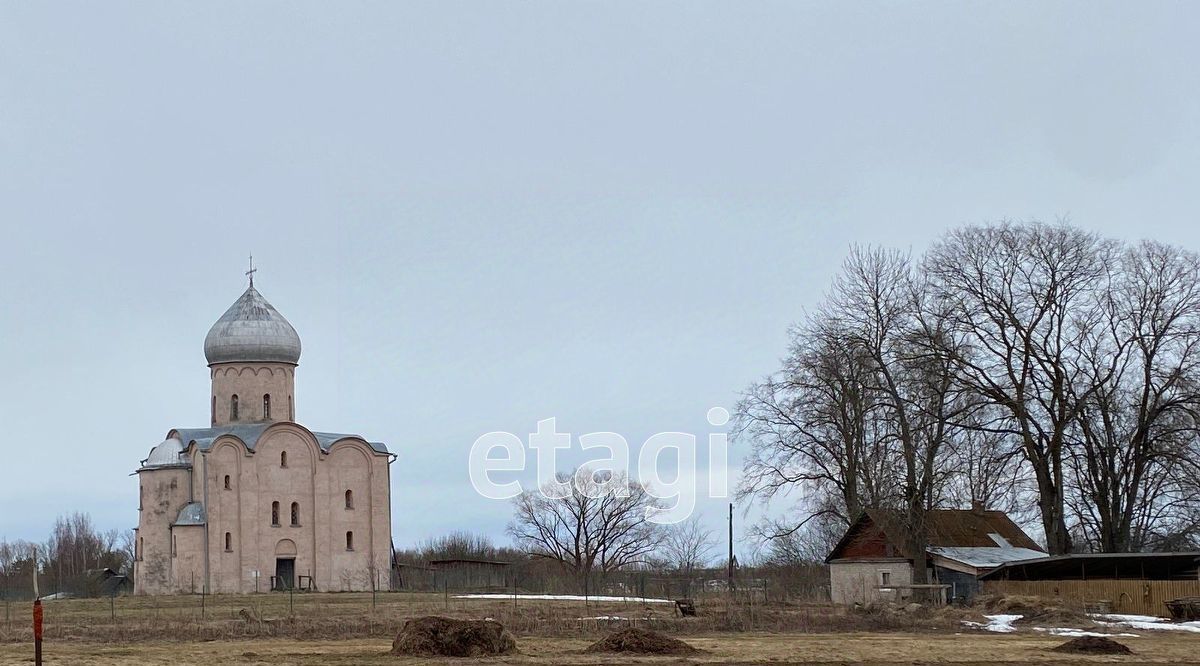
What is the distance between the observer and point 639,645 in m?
29.7

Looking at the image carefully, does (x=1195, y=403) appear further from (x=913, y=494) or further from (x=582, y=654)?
(x=582, y=654)

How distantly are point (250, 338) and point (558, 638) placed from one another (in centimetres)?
4485

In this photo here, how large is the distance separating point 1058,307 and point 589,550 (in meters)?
47.8

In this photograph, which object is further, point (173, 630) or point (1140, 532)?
point (1140, 532)

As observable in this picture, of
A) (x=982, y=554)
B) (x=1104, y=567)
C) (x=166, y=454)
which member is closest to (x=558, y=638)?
(x=1104, y=567)

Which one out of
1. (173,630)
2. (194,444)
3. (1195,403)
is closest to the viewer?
(173,630)

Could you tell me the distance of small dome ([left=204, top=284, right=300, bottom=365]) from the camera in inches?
2958

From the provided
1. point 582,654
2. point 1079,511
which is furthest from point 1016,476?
point 582,654

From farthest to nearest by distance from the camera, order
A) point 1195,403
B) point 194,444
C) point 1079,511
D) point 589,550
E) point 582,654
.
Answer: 1. point 589,550
2. point 194,444
3. point 1079,511
4. point 1195,403
5. point 582,654

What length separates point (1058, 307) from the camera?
51.4 meters

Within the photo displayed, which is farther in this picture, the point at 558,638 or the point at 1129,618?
the point at 1129,618

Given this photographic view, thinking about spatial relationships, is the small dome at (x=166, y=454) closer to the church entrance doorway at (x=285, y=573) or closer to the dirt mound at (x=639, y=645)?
the church entrance doorway at (x=285, y=573)

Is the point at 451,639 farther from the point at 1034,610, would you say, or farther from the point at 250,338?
the point at 250,338

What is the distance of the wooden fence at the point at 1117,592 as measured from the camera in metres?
43.2
